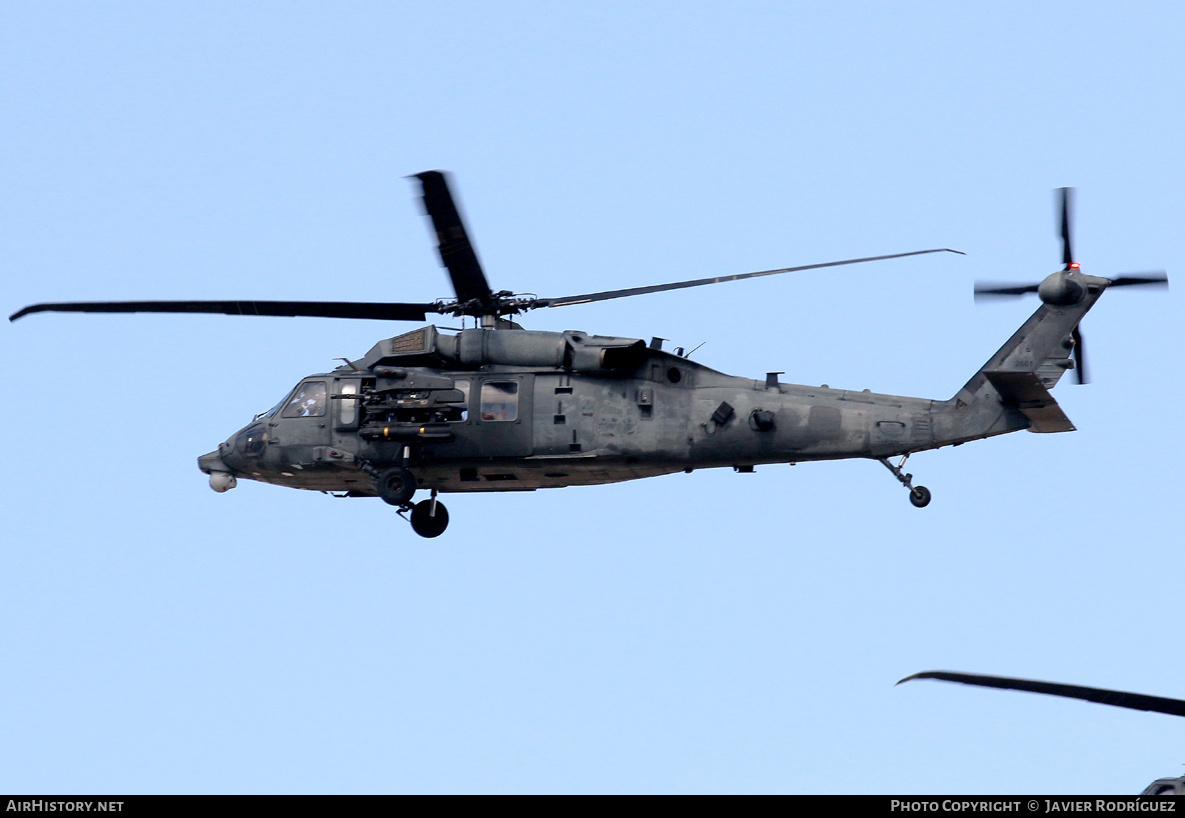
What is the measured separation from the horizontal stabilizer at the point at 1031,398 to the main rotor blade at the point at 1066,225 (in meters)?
2.24

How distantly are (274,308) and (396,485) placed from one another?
13.7ft

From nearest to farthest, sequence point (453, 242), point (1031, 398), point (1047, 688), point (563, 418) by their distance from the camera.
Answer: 1. point (1047, 688)
2. point (1031, 398)
3. point (453, 242)
4. point (563, 418)

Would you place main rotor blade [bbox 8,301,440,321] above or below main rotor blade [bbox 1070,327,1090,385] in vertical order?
above

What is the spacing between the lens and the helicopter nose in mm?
35094

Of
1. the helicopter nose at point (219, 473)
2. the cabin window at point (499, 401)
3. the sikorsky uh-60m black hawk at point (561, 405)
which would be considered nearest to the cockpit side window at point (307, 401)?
the sikorsky uh-60m black hawk at point (561, 405)

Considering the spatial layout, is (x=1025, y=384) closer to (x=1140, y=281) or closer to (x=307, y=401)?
(x=1140, y=281)

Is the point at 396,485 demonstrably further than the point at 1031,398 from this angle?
Yes

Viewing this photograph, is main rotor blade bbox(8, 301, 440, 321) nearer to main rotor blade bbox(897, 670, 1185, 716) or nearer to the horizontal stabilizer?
the horizontal stabilizer

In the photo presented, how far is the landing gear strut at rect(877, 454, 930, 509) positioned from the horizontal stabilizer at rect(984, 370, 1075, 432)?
2175mm

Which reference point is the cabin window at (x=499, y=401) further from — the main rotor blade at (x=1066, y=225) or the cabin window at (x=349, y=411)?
the main rotor blade at (x=1066, y=225)

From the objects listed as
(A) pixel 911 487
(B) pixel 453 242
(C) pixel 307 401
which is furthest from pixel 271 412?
(A) pixel 911 487

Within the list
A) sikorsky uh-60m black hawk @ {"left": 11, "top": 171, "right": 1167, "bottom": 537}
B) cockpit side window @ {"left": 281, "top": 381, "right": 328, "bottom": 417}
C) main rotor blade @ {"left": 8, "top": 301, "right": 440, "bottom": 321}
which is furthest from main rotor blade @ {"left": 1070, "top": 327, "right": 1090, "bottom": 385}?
cockpit side window @ {"left": 281, "top": 381, "right": 328, "bottom": 417}

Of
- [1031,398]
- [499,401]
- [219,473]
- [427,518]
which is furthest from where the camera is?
[219,473]

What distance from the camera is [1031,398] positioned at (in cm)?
3009
